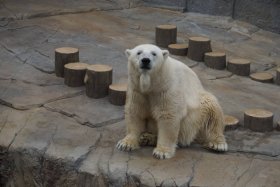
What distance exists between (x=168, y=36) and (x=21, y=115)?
246 centimetres

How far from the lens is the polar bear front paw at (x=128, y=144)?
13.4 ft

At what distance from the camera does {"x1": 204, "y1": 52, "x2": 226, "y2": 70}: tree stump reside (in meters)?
6.10

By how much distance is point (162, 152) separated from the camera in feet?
13.0

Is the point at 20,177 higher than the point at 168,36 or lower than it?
lower

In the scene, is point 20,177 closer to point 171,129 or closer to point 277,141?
point 171,129

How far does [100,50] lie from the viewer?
639cm

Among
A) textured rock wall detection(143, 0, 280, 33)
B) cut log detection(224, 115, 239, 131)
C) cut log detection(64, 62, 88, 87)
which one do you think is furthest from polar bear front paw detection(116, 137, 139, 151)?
textured rock wall detection(143, 0, 280, 33)

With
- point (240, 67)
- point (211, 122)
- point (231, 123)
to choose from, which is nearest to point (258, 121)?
point (231, 123)

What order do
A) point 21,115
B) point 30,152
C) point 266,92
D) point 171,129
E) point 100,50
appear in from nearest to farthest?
point 171,129 → point 30,152 → point 21,115 → point 266,92 → point 100,50

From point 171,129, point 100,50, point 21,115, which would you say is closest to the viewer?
point 171,129

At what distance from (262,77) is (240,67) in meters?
0.26

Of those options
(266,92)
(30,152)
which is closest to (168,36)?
(266,92)

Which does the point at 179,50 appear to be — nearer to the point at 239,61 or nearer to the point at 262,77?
the point at 239,61

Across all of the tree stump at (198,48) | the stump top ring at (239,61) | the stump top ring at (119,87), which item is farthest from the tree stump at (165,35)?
the stump top ring at (119,87)
